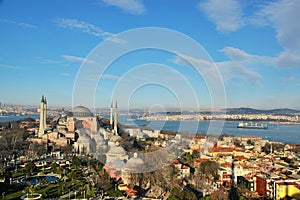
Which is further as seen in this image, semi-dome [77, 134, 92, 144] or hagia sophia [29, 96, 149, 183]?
semi-dome [77, 134, 92, 144]

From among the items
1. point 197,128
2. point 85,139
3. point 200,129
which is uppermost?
point 197,128

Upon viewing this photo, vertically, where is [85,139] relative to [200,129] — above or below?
above

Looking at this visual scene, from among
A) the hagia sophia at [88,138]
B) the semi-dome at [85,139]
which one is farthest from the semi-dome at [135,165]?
the semi-dome at [85,139]

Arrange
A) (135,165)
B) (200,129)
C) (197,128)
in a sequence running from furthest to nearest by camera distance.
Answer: (200,129) < (197,128) < (135,165)

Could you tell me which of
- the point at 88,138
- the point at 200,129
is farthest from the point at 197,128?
the point at 200,129

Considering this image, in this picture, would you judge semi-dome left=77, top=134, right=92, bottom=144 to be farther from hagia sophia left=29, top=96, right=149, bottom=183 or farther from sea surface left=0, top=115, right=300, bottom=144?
sea surface left=0, top=115, right=300, bottom=144

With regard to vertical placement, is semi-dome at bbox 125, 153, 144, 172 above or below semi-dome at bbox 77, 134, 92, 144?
below

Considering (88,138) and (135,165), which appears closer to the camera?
(135,165)

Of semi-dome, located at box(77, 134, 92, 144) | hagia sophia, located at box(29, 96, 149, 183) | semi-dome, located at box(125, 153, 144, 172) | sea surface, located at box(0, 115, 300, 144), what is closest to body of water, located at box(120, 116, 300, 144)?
sea surface, located at box(0, 115, 300, 144)

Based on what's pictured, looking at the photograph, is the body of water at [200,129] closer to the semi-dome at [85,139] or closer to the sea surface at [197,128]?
the sea surface at [197,128]

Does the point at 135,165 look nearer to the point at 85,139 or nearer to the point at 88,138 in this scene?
the point at 85,139

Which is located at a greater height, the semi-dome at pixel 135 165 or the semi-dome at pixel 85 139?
the semi-dome at pixel 85 139

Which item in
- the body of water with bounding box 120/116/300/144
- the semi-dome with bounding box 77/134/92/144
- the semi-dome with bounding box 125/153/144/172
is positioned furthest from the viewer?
the body of water with bounding box 120/116/300/144

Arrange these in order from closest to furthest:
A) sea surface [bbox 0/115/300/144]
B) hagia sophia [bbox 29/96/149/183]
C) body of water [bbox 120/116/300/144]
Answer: hagia sophia [bbox 29/96/149/183]
sea surface [bbox 0/115/300/144]
body of water [bbox 120/116/300/144]
